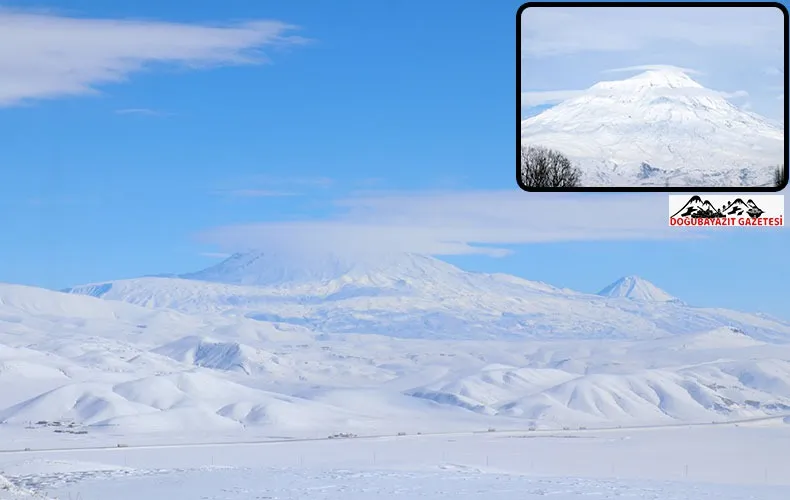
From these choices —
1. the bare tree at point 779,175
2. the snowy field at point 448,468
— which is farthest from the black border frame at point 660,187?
the snowy field at point 448,468

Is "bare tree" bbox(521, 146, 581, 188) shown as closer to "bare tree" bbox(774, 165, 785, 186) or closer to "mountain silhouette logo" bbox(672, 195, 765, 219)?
"mountain silhouette logo" bbox(672, 195, 765, 219)

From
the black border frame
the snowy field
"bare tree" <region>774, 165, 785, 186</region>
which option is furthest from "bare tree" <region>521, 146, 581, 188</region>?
the snowy field

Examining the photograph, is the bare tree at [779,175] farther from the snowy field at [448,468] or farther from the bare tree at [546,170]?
the snowy field at [448,468]

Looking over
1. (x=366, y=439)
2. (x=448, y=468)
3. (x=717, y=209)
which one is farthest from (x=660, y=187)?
(x=366, y=439)

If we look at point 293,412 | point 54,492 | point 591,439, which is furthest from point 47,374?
point 54,492

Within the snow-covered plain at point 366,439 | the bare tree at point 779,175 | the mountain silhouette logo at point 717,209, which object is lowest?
the snow-covered plain at point 366,439

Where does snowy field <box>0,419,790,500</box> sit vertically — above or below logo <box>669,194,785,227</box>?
below

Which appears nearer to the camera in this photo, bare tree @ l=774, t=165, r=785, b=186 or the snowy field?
bare tree @ l=774, t=165, r=785, b=186
